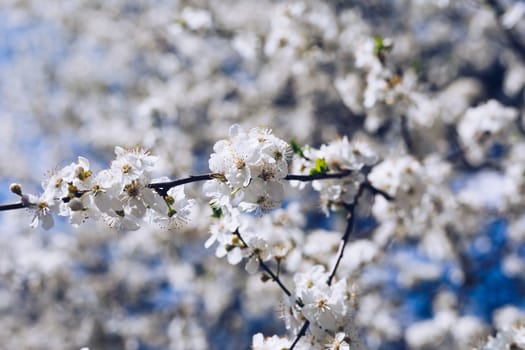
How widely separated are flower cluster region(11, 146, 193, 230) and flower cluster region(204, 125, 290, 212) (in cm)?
19

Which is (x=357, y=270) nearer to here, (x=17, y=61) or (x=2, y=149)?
(x=2, y=149)

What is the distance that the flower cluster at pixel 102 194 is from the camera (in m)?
1.53

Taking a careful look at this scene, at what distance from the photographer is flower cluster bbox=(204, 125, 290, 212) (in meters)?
1.59

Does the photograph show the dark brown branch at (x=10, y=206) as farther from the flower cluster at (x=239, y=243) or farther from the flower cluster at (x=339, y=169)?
the flower cluster at (x=339, y=169)

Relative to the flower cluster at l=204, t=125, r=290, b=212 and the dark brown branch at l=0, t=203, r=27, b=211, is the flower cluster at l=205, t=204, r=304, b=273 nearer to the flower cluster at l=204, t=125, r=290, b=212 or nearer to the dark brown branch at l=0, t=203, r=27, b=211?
the flower cluster at l=204, t=125, r=290, b=212

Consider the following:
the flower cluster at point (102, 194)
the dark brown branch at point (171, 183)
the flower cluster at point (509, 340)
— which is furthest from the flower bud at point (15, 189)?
the flower cluster at point (509, 340)

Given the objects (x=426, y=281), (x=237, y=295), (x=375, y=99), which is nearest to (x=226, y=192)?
(x=375, y=99)

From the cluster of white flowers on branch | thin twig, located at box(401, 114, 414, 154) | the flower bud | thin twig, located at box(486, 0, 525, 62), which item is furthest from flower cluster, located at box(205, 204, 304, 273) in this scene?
thin twig, located at box(486, 0, 525, 62)

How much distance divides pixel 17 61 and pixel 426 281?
8.05 meters

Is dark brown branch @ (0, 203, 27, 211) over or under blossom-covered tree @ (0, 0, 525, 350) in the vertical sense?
under

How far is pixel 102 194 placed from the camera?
5.05 feet

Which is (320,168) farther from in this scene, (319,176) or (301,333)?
(301,333)

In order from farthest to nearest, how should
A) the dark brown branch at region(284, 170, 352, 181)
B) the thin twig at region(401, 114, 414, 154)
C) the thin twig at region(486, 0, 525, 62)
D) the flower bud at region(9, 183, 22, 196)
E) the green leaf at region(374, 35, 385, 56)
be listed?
the thin twig at region(486, 0, 525, 62)
the thin twig at region(401, 114, 414, 154)
the green leaf at region(374, 35, 385, 56)
the dark brown branch at region(284, 170, 352, 181)
the flower bud at region(9, 183, 22, 196)

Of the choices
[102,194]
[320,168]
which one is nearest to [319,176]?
[320,168]
